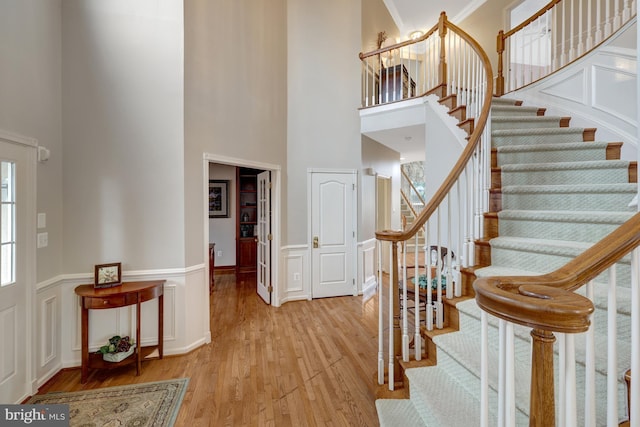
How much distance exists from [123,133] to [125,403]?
7.56ft

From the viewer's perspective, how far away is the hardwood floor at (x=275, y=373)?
2033 mm

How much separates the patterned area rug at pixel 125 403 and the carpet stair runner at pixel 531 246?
1.54 meters

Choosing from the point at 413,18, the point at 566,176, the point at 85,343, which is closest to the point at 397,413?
the point at 566,176

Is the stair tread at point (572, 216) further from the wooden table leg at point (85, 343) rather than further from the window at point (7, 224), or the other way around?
the window at point (7, 224)

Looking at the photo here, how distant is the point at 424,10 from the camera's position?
6039 mm

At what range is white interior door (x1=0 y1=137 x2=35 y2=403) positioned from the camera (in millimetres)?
2039

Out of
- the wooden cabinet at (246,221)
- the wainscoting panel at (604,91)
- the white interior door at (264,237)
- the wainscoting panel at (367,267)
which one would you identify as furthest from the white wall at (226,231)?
the wainscoting panel at (604,91)

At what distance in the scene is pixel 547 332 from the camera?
63cm

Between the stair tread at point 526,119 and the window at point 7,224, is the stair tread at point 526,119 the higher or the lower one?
the higher one

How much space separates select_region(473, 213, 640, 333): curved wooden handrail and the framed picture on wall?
6.01 meters

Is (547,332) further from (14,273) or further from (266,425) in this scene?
(14,273)

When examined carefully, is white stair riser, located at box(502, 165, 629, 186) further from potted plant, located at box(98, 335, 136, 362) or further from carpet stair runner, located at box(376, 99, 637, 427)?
potted plant, located at box(98, 335, 136, 362)

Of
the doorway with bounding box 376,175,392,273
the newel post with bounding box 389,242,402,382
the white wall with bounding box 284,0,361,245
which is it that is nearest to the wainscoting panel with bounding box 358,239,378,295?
the doorway with bounding box 376,175,392,273

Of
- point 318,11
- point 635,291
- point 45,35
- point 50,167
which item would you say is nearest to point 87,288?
point 50,167
